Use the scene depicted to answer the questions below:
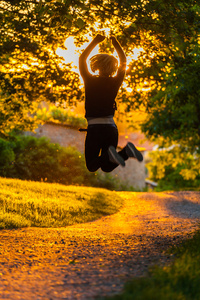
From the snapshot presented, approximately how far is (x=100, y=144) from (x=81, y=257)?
1.72 meters

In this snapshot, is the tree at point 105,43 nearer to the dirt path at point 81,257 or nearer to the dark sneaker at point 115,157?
the dark sneaker at point 115,157

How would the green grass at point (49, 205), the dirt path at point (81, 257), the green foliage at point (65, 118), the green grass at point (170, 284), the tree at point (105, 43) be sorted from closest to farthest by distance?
1. the green grass at point (170, 284)
2. the dirt path at point (81, 257)
3. the tree at point (105, 43)
4. the green grass at point (49, 205)
5. the green foliage at point (65, 118)

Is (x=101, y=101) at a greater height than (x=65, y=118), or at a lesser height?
lesser

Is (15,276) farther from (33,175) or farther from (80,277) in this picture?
(33,175)

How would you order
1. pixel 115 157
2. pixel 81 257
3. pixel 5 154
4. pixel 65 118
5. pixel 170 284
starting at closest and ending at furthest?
pixel 170 284, pixel 115 157, pixel 81 257, pixel 5 154, pixel 65 118

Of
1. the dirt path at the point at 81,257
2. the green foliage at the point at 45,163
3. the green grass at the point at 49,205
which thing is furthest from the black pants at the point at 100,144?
the green foliage at the point at 45,163

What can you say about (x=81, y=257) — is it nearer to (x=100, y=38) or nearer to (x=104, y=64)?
(x=104, y=64)

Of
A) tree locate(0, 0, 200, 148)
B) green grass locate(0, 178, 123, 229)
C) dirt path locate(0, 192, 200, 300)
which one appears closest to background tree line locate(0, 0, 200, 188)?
tree locate(0, 0, 200, 148)

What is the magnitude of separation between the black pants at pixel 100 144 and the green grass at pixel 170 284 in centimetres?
176

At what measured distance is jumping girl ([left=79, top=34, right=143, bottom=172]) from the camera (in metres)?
6.34

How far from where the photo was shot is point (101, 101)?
20.8ft

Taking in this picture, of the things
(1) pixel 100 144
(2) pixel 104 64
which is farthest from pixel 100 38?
(1) pixel 100 144

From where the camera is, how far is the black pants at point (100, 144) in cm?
638

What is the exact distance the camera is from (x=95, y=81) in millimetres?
6414
